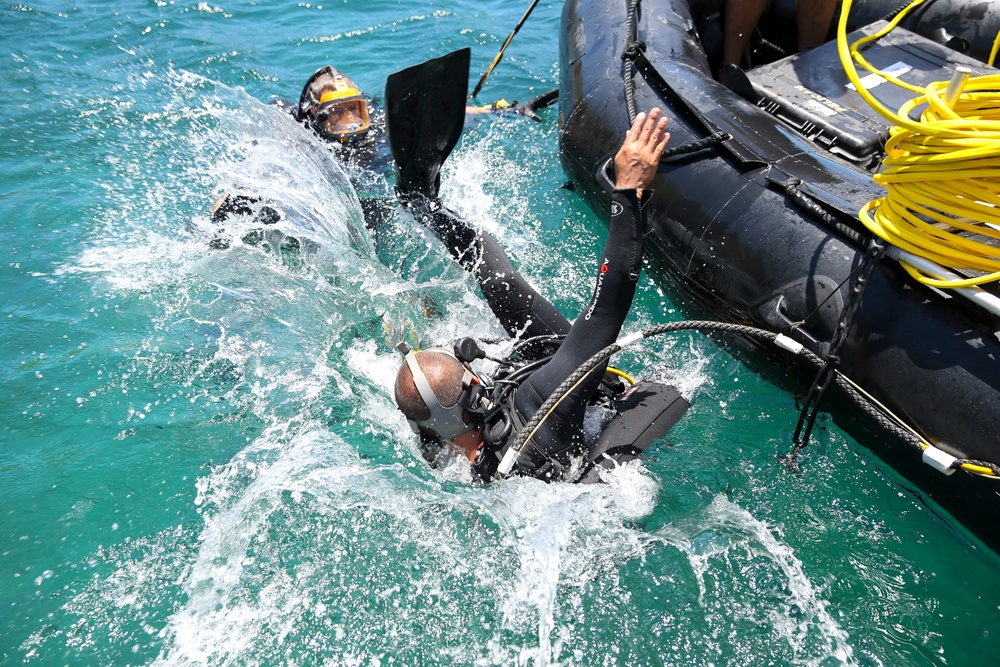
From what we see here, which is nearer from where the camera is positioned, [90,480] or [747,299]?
[747,299]

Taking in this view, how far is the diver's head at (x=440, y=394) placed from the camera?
277 centimetres

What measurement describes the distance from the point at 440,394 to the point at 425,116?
6.06ft

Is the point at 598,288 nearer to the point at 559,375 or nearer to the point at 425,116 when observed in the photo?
the point at 559,375

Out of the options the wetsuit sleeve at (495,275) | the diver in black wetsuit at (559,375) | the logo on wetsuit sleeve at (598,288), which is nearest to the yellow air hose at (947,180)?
the diver in black wetsuit at (559,375)

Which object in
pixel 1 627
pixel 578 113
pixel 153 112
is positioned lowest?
pixel 1 627

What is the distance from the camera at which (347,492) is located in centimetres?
316

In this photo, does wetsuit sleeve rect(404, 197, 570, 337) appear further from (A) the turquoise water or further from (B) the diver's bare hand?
(B) the diver's bare hand

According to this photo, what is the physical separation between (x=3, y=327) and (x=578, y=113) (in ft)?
12.3

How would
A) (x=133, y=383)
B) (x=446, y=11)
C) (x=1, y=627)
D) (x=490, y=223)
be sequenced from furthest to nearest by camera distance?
(x=446, y=11) → (x=490, y=223) → (x=133, y=383) → (x=1, y=627)

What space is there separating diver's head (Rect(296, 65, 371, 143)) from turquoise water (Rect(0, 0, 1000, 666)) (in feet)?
0.97

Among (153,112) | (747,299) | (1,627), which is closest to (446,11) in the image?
(153,112)

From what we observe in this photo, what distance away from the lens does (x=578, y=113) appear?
437 centimetres

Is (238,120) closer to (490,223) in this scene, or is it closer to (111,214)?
(111,214)

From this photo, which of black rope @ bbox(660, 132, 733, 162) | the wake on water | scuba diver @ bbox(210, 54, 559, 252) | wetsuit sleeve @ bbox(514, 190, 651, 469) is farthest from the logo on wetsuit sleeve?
scuba diver @ bbox(210, 54, 559, 252)
